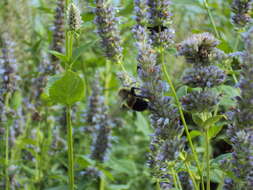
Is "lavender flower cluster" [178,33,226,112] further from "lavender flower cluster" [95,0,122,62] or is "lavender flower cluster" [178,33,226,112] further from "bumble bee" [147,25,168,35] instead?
"lavender flower cluster" [95,0,122,62]

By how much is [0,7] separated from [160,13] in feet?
8.55

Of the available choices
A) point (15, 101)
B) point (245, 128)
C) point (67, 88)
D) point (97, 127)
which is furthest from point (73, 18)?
point (97, 127)

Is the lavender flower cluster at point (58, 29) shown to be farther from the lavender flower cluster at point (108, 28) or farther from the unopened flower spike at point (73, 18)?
the unopened flower spike at point (73, 18)

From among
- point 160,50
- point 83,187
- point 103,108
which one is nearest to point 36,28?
point 103,108

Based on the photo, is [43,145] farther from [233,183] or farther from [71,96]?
[233,183]

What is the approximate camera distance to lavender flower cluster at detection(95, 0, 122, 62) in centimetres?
208

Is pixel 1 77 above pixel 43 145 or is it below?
above

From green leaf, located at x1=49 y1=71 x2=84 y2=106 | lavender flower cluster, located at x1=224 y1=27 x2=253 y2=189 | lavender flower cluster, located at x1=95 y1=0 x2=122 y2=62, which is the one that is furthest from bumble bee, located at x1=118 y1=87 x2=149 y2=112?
lavender flower cluster, located at x1=224 y1=27 x2=253 y2=189

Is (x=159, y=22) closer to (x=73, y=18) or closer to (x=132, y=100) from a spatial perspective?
(x=73, y=18)

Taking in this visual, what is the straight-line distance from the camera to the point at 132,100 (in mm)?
2244

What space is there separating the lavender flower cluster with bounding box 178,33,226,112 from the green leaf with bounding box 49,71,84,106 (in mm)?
475

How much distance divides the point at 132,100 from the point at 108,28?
15.1 inches

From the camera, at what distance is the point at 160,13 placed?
182cm

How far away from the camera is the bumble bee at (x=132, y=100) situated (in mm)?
2193
